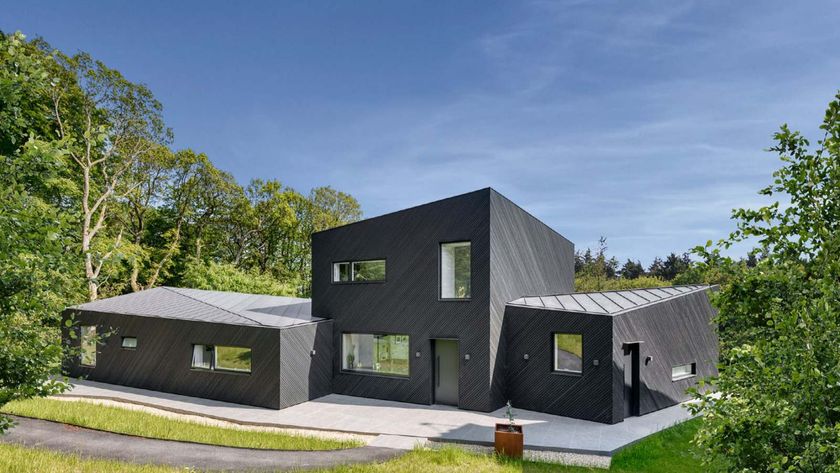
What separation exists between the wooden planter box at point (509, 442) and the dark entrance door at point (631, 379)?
440 cm

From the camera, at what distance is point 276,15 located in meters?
13.8

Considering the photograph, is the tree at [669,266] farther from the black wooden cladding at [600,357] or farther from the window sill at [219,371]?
the window sill at [219,371]

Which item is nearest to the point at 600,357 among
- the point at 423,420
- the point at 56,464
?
the point at 423,420

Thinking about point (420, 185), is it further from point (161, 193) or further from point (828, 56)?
point (161, 193)

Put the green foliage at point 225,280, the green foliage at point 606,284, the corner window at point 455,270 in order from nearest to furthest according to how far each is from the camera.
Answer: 1. the corner window at point 455,270
2. the green foliage at point 225,280
3. the green foliage at point 606,284

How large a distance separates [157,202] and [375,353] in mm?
20235

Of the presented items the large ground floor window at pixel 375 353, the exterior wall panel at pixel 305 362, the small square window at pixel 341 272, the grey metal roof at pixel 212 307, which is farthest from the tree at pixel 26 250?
the small square window at pixel 341 272

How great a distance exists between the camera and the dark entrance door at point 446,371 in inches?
498

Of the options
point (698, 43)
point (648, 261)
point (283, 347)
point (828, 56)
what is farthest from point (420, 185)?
point (648, 261)

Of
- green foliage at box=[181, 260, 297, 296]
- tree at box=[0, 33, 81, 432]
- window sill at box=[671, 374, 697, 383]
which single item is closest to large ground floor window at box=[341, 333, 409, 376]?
window sill at box=[671, 374, 697, 383]

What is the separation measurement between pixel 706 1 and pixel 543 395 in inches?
378

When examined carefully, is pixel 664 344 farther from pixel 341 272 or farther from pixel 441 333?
pixel 341 272

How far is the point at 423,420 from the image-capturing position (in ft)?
36.8

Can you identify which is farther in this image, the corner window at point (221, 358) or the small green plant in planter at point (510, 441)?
the corner window at point (221, 358)
